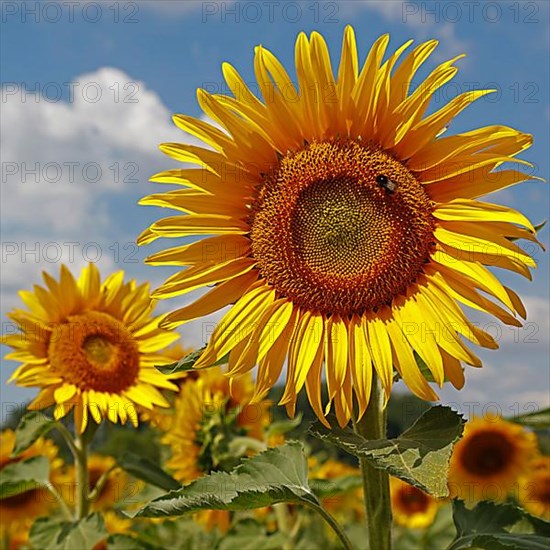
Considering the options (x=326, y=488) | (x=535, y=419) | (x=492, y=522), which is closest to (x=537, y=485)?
(x=326, y=488)

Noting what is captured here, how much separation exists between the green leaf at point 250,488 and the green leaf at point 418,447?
27 cm

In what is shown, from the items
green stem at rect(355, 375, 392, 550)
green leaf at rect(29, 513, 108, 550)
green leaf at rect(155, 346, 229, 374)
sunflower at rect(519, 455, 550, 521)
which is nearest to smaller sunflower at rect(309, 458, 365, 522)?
sunflower at rect(519, 455, 550, 521)

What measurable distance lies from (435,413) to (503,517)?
0.87 metres

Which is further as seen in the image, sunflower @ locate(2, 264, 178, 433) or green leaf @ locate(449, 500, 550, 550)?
sunflower @ locate(2, 264, 178, 433)

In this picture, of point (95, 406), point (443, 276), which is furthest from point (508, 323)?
point (95, 406)

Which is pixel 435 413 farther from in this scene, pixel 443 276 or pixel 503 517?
pixel 503 517

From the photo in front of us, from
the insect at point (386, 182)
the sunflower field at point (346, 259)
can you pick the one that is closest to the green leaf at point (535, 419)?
the sunflower field at point (346, 259)

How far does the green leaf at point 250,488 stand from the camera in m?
2.60

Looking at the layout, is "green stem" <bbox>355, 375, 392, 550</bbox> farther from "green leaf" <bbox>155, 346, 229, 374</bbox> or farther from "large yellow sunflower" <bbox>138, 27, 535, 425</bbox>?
"green leaf" <bbox>155, 346, 229, 374</bbox>

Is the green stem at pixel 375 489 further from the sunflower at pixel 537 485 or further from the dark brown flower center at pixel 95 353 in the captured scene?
the sunflower at pixel 537 485

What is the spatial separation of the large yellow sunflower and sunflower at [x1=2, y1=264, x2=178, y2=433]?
2.08 meters

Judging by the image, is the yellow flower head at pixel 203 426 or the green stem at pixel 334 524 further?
the yellow flower head at pixel 203 426

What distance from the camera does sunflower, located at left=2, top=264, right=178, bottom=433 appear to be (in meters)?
4.90

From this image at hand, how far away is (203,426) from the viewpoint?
5.49 metres
